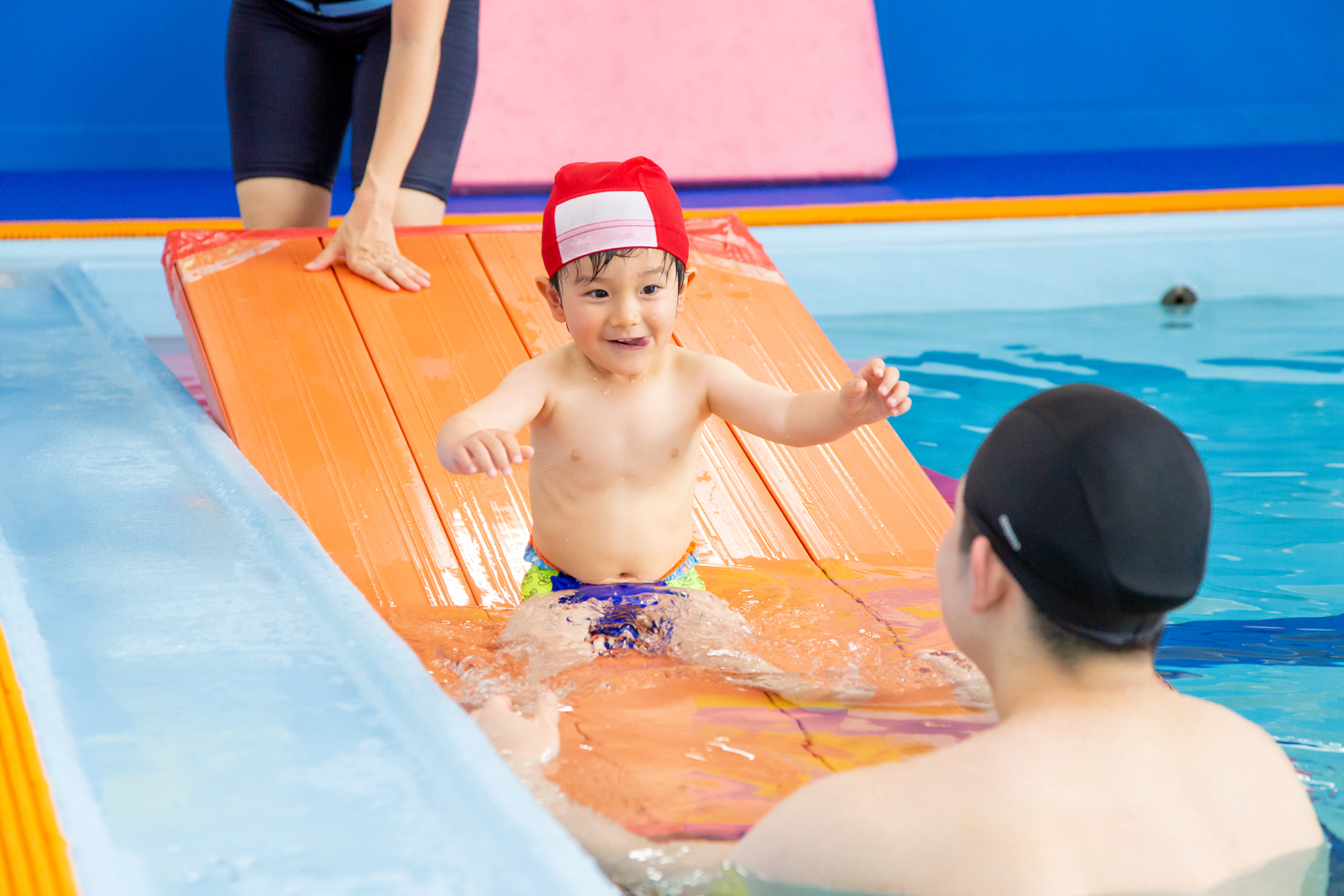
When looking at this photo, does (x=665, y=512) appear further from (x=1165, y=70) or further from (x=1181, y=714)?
(x=1165, y=70)

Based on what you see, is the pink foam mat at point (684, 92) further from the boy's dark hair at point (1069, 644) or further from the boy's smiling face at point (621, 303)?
the boy's dark hair at point (1069, 644)

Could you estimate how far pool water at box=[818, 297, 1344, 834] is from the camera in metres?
2.02

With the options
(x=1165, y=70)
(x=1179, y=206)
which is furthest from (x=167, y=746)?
(x=1165, y=70)

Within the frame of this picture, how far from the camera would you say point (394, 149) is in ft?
8.97

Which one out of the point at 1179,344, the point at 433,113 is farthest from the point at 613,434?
the point at 1179,344

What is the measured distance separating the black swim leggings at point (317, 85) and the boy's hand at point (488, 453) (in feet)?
4.92

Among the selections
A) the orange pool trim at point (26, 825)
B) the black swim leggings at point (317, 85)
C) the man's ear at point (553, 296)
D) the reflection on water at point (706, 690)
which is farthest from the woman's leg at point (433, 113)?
the orange pool trim at point (26, 825)

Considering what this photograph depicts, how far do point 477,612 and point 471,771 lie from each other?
40.9 inches

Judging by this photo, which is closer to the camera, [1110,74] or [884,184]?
[884,184]

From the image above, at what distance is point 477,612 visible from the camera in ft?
6.73

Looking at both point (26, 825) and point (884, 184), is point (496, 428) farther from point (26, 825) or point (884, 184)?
point (884, 184)

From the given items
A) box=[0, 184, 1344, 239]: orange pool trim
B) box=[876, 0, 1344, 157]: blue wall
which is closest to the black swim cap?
box=[0, 184, 1344, 239]: orange pool trim

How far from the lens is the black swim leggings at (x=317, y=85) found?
2910 mm

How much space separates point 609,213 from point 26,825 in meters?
1.19
